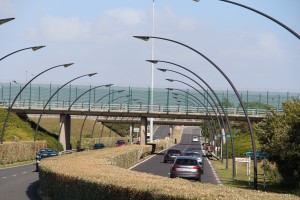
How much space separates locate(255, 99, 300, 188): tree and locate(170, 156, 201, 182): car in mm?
3858

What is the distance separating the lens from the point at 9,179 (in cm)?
4041

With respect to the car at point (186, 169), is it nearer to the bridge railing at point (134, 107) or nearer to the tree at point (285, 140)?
the tree at point (285, 140)

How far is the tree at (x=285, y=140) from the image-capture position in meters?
35.6

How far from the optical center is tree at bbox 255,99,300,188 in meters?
35.6

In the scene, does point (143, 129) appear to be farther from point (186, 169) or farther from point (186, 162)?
point (186, 169)

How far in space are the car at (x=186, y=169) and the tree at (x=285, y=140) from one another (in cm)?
386

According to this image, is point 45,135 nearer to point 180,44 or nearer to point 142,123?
point 142,123

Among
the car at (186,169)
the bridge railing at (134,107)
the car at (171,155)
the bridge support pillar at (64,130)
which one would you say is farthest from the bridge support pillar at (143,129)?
the car at (186,169)

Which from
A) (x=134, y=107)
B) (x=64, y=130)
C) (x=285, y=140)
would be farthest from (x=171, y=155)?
(x=285, y=140)

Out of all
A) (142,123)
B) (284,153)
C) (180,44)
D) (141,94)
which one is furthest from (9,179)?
(141,94)

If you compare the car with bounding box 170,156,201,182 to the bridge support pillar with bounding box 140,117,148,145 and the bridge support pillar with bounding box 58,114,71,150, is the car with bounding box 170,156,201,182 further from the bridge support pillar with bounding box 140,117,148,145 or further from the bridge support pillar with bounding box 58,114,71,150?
the bridge support pillar with bounding box 140,117,148,145

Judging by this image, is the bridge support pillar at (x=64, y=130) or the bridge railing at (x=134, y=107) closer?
the bridge railing at (x=134, y=107)

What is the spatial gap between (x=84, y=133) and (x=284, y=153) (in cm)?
12783

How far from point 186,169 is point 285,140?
5095 millimetres
